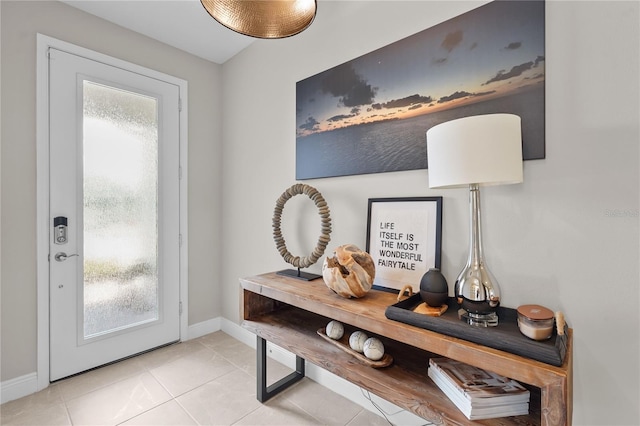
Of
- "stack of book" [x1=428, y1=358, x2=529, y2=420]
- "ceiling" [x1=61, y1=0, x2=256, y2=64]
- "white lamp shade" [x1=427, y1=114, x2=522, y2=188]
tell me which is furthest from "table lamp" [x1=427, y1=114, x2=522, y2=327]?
"ceiling" [x1=61, y1=0, x2=256, y2=64]

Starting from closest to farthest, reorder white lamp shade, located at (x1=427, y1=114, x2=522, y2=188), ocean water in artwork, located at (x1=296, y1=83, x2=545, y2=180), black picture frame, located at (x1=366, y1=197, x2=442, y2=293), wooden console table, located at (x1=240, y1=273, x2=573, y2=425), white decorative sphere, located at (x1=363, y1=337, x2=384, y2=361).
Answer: wooden console table, located at (x1=240, y1=273, x2=573, y2=425) → white lamp shade, located at (x1=427, y1=114, x2=522, y2=188) → ocean water in artwork, located at (x1=296, y1=83, x2=545, y2=180) → white decorative sphere, located at (x1=363, y1=337, x2=384, y2=361) → black picture frame, located at (x1=366, y1=197, x2=442, y2=293)

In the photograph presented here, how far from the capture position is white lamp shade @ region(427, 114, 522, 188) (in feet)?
3.10

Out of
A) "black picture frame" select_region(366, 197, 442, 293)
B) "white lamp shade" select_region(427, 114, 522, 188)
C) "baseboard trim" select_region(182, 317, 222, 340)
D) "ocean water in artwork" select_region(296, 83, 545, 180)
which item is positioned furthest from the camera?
"baseboard trim" select_region(182, 317, 222, 340)

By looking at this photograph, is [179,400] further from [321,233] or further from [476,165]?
[476,165]

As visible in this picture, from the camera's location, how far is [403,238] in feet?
5.10

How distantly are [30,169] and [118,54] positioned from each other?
1094 millimetres

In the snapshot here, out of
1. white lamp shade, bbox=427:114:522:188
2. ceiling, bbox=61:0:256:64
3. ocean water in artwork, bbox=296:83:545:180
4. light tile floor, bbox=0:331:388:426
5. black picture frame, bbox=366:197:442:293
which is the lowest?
light tile floor, bbox=0:331:388:426

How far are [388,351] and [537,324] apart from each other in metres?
0.72

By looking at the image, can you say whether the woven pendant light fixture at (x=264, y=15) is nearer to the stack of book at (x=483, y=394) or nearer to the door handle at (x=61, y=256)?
the stack of book at (x=483, y=394)

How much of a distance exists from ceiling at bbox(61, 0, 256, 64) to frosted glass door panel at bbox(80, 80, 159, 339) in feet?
1.75

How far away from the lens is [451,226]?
4.64ft

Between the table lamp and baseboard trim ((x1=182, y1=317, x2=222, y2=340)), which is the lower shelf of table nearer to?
the table lamp

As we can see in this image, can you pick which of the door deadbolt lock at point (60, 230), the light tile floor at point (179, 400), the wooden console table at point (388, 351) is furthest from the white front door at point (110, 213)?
the wooden console table at point (388, 351)

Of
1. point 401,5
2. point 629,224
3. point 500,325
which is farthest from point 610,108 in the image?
point 401,5
